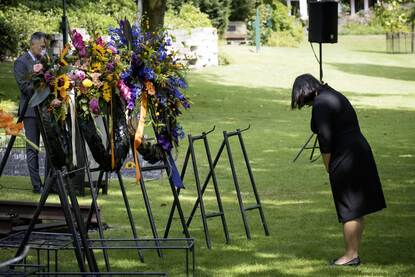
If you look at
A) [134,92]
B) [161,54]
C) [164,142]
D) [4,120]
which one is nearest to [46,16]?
[164,142]

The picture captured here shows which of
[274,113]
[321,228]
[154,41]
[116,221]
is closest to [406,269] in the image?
[321,228]

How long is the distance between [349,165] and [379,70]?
3577 cm

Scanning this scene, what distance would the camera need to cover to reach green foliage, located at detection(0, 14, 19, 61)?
2866 centimetres

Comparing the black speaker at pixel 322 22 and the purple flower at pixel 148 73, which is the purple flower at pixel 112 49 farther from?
the black speaker at pixel 322 22

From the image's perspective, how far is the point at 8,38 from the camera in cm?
2917

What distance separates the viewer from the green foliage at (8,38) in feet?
94.0

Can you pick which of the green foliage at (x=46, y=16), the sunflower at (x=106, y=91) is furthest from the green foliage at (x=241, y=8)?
the sunflower at (x=106, y=91)

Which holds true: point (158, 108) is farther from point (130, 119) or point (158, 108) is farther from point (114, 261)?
point (114, 261)

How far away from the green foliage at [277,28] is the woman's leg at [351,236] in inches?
1983

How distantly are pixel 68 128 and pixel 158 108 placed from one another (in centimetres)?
89

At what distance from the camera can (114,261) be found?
392 inches

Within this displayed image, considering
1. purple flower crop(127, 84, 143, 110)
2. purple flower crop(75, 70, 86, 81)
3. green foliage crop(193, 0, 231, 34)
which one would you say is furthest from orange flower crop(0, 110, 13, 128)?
green foliage crop(193, 0, 231, 34)

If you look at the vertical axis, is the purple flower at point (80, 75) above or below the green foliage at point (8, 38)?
above

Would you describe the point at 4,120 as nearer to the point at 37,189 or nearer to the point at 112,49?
the point at 112,49
